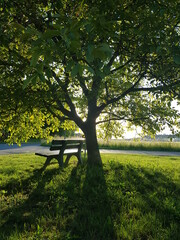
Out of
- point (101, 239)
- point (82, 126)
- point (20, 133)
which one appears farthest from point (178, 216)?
point (20, 133)

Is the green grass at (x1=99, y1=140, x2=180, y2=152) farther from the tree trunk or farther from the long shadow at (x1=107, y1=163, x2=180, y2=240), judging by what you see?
the long shadow at (x1=107, y1=163, x2=180, y2=240)

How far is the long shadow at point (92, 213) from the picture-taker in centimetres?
296

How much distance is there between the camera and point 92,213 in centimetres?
360

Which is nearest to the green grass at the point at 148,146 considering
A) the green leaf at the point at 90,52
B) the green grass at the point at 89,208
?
the green grass at the point at 89,208

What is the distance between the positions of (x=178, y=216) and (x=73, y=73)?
11.0ft

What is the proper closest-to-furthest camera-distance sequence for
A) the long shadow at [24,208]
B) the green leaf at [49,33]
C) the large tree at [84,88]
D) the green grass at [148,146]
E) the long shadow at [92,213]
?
the green leaf at [49,33] → the long shadow at [92,213] → the long shadow at [24,208] → the large tree at [84,88] → the green grass at [148,146]

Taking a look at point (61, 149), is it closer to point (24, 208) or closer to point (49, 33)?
point (24, 208)

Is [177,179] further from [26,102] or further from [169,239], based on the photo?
[26,102]

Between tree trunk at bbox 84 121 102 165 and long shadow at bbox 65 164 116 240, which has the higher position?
tree trunk at bbox 84 121 102 165

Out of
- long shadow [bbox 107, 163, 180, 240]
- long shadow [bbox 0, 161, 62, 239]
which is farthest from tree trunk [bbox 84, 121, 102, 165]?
long shadow [bbox 0, 161, 62, 239]

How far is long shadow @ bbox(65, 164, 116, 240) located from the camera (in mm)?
2965

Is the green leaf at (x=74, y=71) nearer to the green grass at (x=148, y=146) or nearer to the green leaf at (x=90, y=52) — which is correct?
the green leaf at (x=90, y=52)

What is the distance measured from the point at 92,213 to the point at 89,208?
0.27m

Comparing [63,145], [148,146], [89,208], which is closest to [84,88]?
[63,145]
